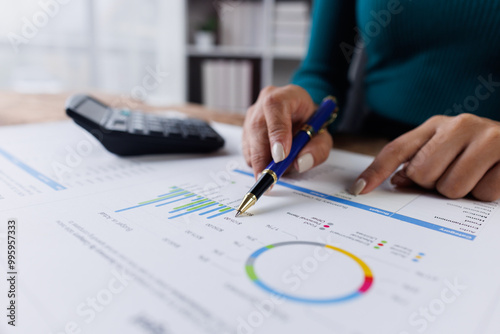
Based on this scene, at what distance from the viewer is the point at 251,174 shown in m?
0.49

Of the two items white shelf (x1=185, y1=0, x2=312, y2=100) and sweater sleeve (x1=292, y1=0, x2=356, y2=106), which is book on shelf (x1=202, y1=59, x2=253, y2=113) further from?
sweater sleeve (x1=292, y1=0, x2=356, y2=106)

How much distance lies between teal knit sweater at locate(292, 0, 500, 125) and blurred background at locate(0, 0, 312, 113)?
40.2 inches

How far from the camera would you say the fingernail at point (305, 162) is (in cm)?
47

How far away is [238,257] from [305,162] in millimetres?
228

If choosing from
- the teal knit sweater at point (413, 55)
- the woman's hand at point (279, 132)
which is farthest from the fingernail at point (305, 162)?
the teal knit sweater at point (413, 55)

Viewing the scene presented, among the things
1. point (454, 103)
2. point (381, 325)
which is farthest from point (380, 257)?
point (454, 103)

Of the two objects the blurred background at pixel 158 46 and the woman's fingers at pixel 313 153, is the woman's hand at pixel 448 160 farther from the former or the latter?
the blurred background at pixel 158 46

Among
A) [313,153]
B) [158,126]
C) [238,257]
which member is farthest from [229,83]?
[238,257]

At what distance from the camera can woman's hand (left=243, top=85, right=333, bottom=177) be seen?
0.46 meters

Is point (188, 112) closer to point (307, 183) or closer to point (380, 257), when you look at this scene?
point (307, 183)

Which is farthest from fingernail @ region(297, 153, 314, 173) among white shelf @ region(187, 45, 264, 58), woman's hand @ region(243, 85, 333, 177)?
white shelf @ region(187, 45, 264, 58)

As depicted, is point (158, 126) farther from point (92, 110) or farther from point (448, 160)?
point (448, 160)

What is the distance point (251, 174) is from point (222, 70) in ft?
5.47

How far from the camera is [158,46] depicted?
2.38 meters
